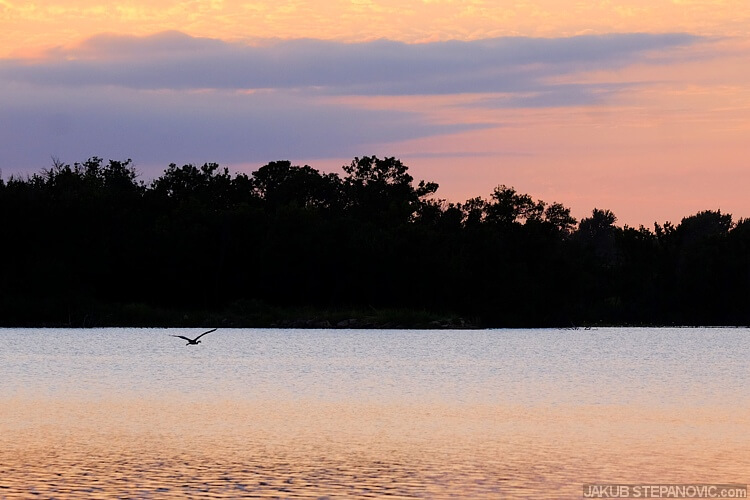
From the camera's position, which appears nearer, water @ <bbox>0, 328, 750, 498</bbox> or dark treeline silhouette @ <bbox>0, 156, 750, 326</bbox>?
water @ <bbox>0, 328, 750, 498</bbox>

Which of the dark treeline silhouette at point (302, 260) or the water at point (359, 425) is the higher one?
the dark treeline silhouette at point (302, 260)

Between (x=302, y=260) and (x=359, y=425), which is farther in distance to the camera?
(x=302, y=260)

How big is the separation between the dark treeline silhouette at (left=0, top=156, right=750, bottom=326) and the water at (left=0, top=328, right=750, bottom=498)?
159 feet

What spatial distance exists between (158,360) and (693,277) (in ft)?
328

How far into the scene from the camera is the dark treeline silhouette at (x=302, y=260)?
397 feet

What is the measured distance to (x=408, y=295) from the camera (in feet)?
435

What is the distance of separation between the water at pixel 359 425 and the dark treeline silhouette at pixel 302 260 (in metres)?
48.4

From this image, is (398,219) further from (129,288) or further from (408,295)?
(129,288)

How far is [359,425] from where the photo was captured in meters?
35.3

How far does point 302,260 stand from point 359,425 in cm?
9485

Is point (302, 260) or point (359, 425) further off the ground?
point (302, 260)

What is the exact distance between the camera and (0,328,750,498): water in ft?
80.5

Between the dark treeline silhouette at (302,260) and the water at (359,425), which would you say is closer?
the water at (359,425)

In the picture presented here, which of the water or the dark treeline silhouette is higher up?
the dark treeline silhouette
